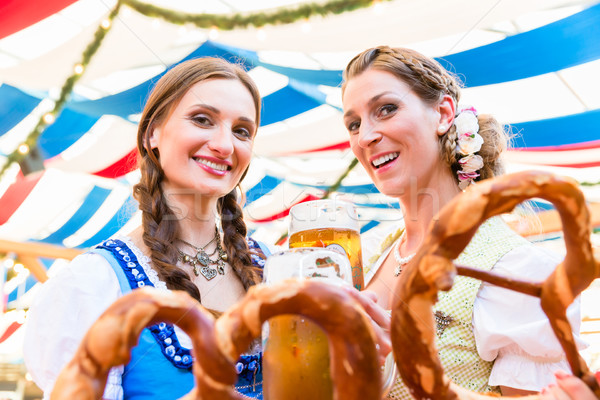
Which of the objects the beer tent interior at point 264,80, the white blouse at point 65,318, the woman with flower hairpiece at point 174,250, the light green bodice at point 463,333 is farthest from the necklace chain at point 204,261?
the beer tent interior at point 264,80

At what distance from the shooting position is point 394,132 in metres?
1.26

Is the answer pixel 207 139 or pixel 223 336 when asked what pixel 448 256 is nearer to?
pixel 223 336

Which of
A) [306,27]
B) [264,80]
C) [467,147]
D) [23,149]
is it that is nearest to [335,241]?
[467,147]

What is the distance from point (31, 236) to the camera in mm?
4973

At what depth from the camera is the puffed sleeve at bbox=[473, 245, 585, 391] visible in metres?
0.94

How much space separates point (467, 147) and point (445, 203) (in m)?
0.17

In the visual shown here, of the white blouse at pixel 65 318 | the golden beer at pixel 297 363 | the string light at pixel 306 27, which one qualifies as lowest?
the golden beer at pixel 297 363

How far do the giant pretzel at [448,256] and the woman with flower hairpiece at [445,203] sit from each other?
65 cm

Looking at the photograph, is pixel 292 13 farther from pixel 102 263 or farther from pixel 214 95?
pixel 102 263

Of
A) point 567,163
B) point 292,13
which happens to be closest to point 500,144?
point 292,13

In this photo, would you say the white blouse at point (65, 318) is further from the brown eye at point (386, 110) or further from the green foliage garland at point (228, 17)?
the green foliage garland at point (228, 17)

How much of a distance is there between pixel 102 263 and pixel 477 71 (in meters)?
3.40

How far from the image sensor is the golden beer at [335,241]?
0.79 meters

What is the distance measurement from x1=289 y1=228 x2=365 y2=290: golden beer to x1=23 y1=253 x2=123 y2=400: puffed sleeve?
0.49 m
